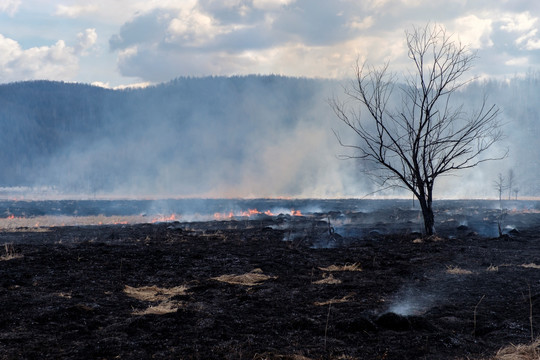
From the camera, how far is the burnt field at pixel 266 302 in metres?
6.77

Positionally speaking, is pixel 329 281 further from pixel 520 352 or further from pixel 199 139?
pixel 199 139

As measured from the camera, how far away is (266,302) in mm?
9797

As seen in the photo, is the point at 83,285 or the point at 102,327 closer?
the point at 102,327

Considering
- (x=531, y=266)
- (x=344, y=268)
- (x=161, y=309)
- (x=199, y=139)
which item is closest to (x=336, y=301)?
(x=161, y=309)

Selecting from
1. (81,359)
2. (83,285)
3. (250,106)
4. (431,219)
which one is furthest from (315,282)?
(250,106)

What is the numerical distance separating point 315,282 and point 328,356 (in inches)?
225

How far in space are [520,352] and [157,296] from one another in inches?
277

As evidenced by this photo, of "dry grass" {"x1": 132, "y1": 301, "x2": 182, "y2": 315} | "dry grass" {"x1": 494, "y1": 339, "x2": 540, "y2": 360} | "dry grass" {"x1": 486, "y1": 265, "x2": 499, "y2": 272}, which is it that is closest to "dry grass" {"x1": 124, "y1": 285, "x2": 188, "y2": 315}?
"dry grass" {"x1": 132, "y1": 301, "x2": 182, "y2": 315}

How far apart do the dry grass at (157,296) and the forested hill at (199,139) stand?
4419 inches

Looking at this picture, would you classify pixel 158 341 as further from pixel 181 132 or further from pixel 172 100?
pixel 172 100

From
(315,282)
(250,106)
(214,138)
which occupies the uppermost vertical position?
(250,106)

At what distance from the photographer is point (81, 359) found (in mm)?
6203

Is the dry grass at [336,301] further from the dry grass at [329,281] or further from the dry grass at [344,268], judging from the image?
the dry grass at [344,268]

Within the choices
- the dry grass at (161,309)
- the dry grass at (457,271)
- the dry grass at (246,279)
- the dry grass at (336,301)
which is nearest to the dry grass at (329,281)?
the dry grass at (246,279)
